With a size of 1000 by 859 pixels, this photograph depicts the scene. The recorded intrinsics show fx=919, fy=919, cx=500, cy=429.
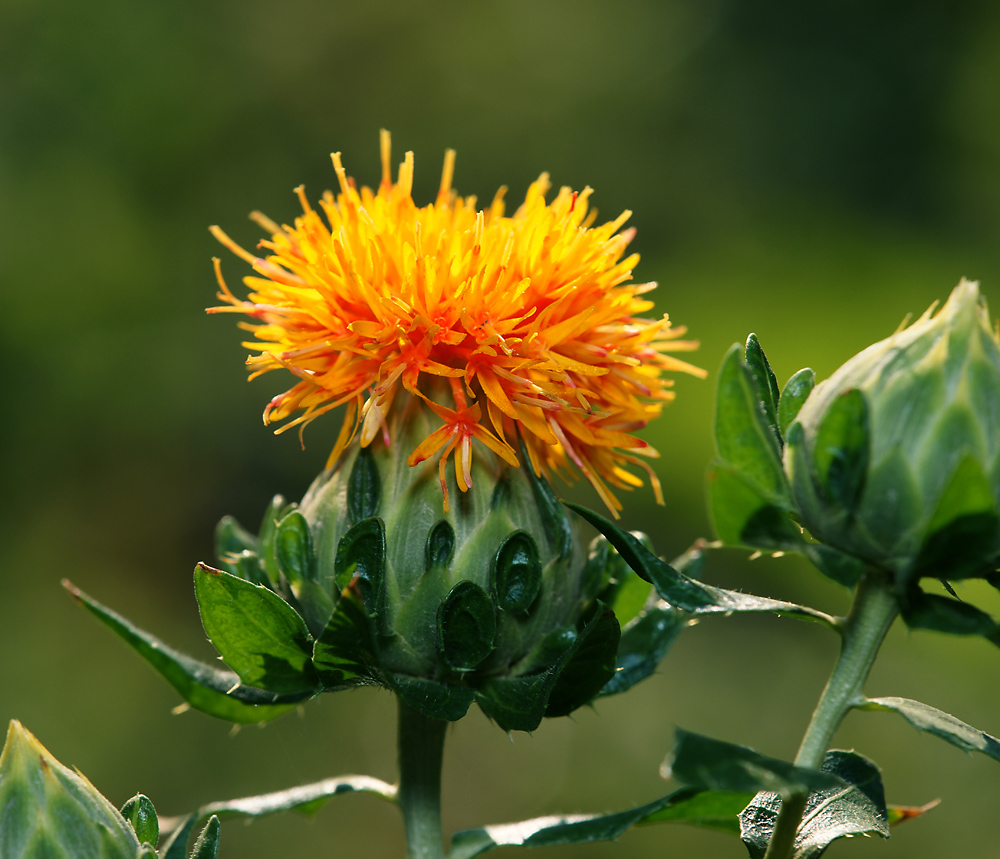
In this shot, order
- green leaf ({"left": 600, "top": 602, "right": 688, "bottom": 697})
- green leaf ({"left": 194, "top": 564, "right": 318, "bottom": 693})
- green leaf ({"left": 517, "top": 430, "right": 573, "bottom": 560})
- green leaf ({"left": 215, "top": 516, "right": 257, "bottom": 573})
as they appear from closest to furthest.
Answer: green leaf ({"left": 194, "top": 564, "right": 318, "bottom": 693}), green leaf ({"left": 517, "top": 430, "right": 573, "bottom": 560}), green leaf ({"left": 600, "top": 602, "right": 688, "bottom": 697}), green leaf ({"left": 215, "top": 516, "right": 257, "bottom": 573})

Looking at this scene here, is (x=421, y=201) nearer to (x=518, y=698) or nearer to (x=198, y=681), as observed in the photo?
(x=198, y=681)

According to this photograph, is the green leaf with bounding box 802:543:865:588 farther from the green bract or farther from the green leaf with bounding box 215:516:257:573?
the green leaf with bounding box 215:516:257:573

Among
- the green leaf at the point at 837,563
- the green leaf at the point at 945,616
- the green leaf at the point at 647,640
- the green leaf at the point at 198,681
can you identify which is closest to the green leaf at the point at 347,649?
the green leaf at the point at 198,681

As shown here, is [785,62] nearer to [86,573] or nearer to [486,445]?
[86,573]

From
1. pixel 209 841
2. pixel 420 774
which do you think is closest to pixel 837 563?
pixel 420 774

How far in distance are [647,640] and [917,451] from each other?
0.65 metres

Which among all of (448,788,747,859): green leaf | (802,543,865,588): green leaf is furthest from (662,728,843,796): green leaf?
(448,788,747,859): green leaf

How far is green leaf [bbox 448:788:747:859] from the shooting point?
1343 mm

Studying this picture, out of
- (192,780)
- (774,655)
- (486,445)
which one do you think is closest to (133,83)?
(192,780)

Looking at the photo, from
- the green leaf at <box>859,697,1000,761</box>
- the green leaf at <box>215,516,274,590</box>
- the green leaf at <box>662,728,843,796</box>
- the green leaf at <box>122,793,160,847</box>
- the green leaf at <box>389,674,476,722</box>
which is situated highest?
the green leaf at <box>859,697,1000,761</box>

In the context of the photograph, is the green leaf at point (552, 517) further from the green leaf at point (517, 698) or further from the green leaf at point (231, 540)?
the green leaf at point (231, 540)

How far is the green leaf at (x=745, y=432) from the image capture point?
1.06 metres

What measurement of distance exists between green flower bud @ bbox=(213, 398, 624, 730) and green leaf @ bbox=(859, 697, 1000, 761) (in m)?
0.35

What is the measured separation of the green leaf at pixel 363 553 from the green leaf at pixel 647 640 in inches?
17.7
